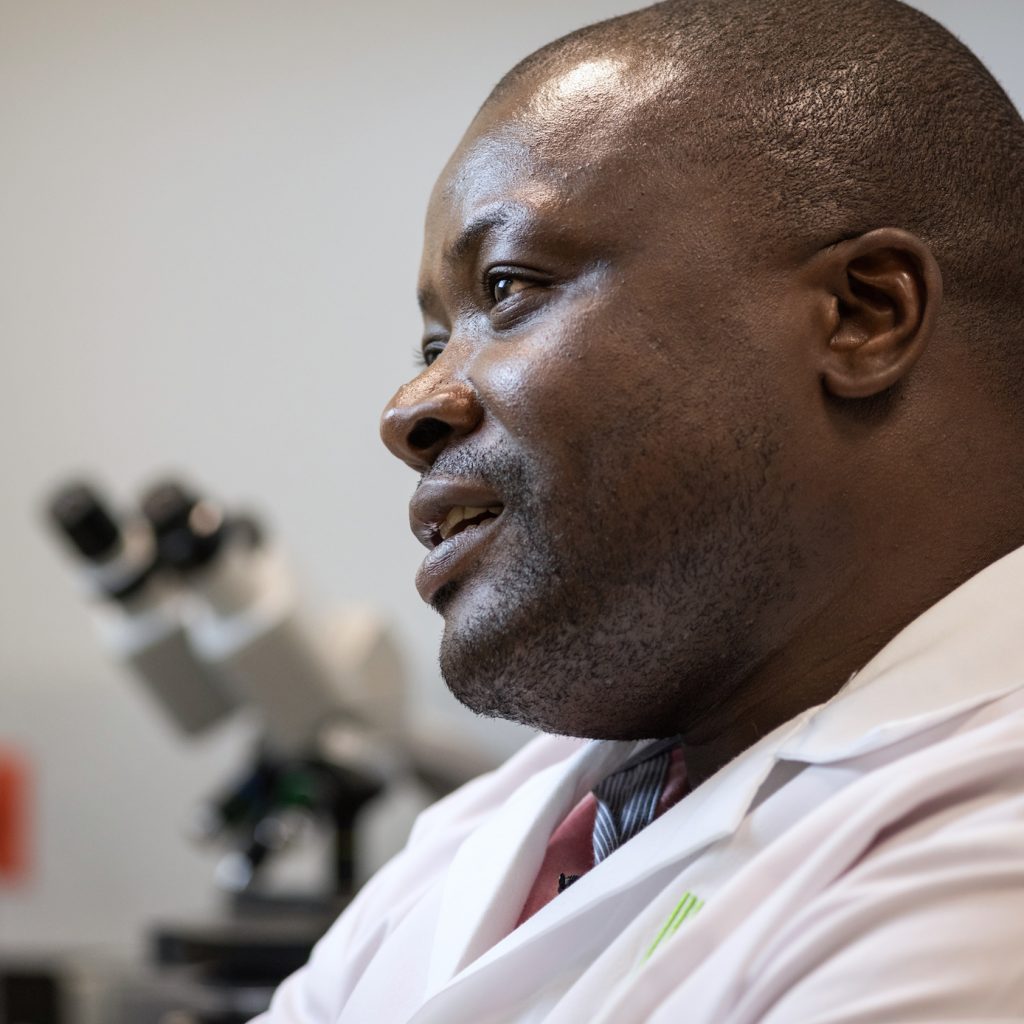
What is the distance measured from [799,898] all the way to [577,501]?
0.29m

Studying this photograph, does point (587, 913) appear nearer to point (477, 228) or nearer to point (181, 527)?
point (477, 228)

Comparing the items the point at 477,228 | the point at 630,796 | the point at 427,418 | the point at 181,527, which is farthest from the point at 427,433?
the point at 181,527

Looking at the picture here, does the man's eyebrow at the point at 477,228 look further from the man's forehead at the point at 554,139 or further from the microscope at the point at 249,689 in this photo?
the microscope at the point at 249,689

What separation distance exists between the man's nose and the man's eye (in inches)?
2.8

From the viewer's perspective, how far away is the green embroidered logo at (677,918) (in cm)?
75

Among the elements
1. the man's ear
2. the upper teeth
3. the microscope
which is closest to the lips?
the upper teeth

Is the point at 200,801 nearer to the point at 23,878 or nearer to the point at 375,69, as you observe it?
the point at 23,878

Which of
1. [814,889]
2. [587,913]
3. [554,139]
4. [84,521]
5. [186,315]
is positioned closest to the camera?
[814,889]

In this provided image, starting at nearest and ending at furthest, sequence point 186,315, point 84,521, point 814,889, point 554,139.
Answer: point 814,889 → point 554,139 → point 84,521 → point 186,315

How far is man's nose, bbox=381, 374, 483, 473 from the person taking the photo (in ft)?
3.00

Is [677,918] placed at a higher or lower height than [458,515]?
lower

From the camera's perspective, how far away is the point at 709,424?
0.87 meters

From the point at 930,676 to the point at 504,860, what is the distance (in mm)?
342

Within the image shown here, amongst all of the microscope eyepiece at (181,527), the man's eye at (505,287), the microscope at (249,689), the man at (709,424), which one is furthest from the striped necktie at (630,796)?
the microscope eyepiece at (181,527)
